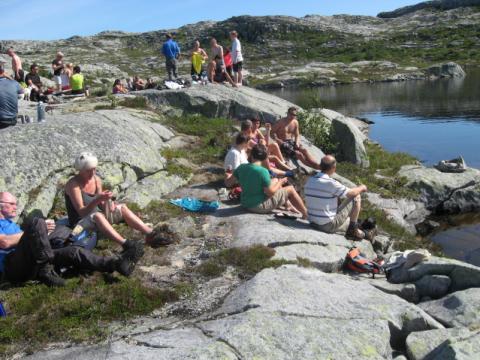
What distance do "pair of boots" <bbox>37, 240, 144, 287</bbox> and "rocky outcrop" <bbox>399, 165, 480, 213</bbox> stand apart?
1497 centimetres

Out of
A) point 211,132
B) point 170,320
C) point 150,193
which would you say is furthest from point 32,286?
point 211,132

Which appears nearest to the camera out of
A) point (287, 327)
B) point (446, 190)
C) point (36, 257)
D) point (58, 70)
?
point (287, 327)

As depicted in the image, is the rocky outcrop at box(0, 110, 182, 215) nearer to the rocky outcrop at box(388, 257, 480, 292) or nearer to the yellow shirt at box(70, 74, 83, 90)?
the rocky outcrop at box(388, 257, 480, 292)

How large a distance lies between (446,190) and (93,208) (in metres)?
16.3

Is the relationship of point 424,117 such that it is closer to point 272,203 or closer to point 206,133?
point 206,133

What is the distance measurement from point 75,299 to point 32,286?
3.88ft

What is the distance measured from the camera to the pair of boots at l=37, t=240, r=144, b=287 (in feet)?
30.6

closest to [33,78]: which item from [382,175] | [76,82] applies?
[76,82]

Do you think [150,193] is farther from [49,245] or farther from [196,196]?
[49,245]

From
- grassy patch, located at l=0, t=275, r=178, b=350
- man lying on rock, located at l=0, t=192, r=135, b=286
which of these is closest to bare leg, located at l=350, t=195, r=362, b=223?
grassy patch, located at l=0, t=275, r=178, b=350

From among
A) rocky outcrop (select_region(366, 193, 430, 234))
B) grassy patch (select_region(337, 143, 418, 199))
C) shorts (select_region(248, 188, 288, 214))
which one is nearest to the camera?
shorts (select_region(248, 188, 288, 214))

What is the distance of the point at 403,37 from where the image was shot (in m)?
149

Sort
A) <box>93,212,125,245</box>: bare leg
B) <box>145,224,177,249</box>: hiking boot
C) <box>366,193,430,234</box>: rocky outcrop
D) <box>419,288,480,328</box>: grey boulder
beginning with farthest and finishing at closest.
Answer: <box>366,193,430,234</box>: rocky outcrop, <box>145,224,177,249</box>: hiking boot, <box>93,212,125,245</box>: bare leg, <box>419,288,480,328</box>: grey boulder

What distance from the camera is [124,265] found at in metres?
9.57
